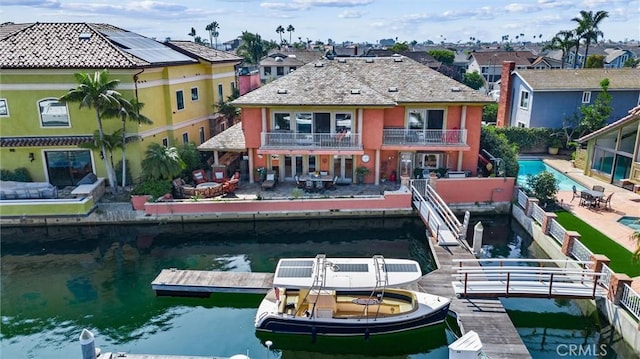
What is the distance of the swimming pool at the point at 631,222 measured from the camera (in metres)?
19.5

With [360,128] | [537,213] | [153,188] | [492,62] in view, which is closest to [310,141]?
[360,128]

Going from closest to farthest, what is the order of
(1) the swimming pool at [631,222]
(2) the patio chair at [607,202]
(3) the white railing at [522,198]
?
(1) the swimming pool at [631,222]
(2) the patio chair at [607,202]
(3) the white railing at [522,198]

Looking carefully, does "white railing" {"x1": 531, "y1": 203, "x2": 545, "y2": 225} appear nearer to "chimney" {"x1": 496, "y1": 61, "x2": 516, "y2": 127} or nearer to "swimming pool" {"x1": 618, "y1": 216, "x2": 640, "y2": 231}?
"swimming pool" {"x1": 618, "y1": 216, "x2": 640, "y2": 231}

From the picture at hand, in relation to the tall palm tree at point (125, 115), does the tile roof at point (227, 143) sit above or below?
below

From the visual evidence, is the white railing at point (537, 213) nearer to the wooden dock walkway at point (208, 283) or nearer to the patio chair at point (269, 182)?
the wooden dock walkway at point (208, 283)

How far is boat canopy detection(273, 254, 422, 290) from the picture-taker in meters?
13.7

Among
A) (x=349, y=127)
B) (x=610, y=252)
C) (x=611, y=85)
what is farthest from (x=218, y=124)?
(x=611, y=85)

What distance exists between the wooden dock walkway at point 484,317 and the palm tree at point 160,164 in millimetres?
15361

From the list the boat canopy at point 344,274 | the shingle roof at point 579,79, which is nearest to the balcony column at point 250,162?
the boat canopy at point 344,274

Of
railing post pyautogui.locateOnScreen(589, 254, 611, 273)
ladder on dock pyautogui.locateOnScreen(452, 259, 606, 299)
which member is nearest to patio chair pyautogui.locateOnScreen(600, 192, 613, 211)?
Answer: ladder on dock pyautogui.locateOnScreen(452, 259, 606, 299)

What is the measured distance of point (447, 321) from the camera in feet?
49.0

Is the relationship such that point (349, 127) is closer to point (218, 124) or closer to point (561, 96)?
point (218, 124)

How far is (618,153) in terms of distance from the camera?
25172 mm

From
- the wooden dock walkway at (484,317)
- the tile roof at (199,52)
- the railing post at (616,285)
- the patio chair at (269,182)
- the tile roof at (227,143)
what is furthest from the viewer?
the tile roof at (199,52)
